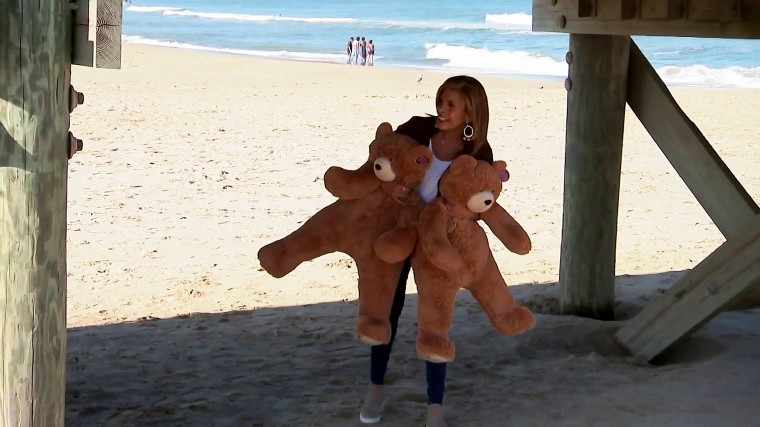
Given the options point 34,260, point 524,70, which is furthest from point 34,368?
point 524,70

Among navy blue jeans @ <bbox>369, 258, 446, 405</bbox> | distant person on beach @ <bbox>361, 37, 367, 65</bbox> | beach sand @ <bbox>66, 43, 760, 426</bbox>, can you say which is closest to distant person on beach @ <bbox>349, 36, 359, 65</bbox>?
distant person on beach @ <bbox>361, 37, 367, 65</bbox>

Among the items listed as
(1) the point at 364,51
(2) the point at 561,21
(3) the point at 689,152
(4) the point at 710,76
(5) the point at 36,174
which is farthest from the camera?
(1) the point at 364,51

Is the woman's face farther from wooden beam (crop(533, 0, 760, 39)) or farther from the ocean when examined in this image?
the ocean

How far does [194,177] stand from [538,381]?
21.4ft

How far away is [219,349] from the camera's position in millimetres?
5766

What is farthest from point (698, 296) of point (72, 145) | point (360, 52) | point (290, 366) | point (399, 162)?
point (360, 52)

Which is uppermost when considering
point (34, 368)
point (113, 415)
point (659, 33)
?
point (659, 33)

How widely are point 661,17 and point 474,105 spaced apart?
1873 millimetres

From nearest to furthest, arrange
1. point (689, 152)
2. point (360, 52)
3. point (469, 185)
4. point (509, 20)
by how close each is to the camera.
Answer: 1. point (469, 185)
2. point (689, 152)
3. point (360, 52)
4. point (509, 20)

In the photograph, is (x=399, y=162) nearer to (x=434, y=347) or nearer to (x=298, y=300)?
(x=434, y=347)

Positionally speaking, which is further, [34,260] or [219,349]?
[219,349]

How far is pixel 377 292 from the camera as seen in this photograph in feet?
13.6

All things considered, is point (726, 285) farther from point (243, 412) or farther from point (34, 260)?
point (34, 260)

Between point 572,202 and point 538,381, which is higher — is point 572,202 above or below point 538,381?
above
